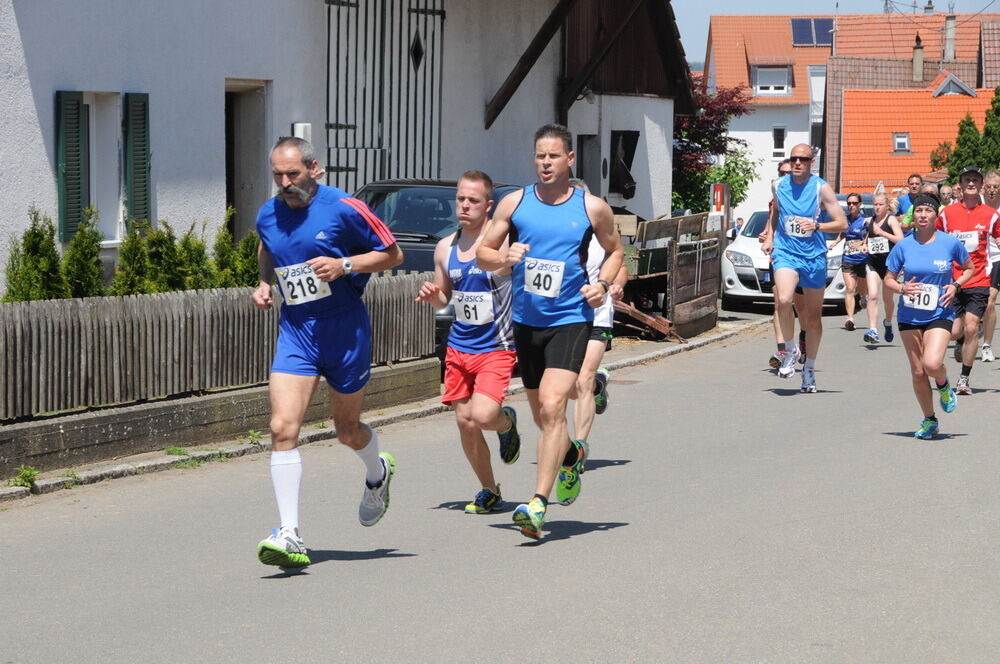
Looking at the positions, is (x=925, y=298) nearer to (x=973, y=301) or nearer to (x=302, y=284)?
(x=973, y=301)

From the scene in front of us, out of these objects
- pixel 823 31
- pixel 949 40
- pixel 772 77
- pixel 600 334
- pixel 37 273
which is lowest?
pixel 600 334

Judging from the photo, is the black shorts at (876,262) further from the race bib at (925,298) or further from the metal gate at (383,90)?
the race bib at (925,298)

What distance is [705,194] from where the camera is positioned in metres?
44.3

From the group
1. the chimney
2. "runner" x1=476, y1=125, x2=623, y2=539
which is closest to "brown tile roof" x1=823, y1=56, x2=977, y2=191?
the chimney

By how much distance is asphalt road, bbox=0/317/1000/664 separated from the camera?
5961 millimetres

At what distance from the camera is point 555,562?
734 cm

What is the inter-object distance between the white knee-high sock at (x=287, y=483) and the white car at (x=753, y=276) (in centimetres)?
1757

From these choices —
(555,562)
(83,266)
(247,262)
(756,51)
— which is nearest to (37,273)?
(83,266)

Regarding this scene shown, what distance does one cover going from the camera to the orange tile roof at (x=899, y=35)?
87188mm

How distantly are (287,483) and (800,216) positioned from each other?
8213 mm

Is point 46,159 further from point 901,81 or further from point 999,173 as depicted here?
point 901,81

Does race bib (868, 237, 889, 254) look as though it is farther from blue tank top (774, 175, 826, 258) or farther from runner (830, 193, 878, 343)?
blue tank top (774, 175, 826, 258)

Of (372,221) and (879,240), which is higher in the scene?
(372,221)

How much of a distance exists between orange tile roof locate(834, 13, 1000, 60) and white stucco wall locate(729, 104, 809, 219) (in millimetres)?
5369
